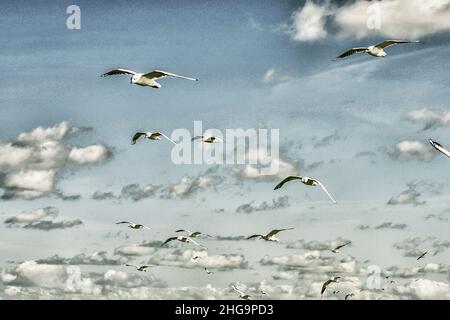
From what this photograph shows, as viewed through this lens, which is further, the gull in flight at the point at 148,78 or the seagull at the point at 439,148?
the gull in flight at the point at 148,78

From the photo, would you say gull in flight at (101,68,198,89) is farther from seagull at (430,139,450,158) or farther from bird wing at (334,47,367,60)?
seagull at (430,139,450,158)

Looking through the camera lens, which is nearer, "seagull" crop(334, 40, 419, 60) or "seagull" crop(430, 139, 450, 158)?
"seagull" crop(430, 139, 450, 158)

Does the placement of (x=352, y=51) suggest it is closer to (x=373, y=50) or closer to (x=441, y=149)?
(x=373, y=50)

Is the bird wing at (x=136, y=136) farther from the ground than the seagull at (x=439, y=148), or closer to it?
farther from the ground

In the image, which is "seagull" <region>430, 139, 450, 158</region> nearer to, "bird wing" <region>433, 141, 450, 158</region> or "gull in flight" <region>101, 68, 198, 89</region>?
"bird wing" <region>433, 141, 450, 158</region>

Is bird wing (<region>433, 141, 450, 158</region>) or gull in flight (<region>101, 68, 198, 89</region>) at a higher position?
gull in flight (<region>101, 68, 198, 89</region>)

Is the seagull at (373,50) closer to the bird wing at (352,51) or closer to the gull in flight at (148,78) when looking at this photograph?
the bird wing at (352,51)

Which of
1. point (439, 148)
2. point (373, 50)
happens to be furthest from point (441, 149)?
point (373, 50)

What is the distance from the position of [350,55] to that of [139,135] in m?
21.3

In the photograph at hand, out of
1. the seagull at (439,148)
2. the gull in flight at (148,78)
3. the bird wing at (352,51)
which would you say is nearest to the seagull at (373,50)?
the bird wing at (352,51)

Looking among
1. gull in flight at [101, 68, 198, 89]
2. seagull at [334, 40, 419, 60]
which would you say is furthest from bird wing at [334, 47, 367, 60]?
gull in flight at [101, 68, 198, 89]

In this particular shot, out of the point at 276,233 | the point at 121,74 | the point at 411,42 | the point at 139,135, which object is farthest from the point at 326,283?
the point at 411,42

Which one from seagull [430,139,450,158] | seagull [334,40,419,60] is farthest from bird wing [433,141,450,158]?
seagull [334,40,419,60]
